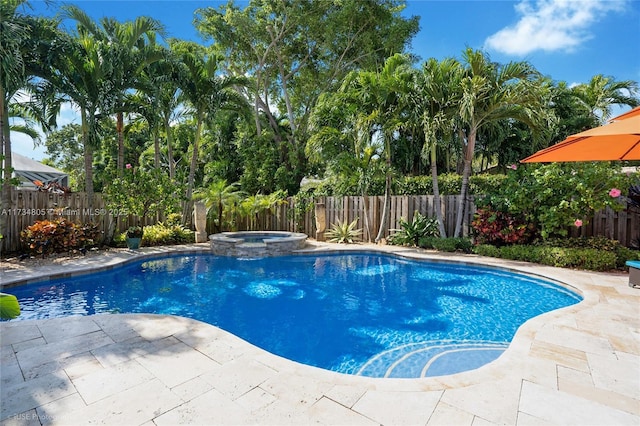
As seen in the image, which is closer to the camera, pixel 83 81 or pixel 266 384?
pixel 266 384

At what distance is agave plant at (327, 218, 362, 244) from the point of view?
448 inches

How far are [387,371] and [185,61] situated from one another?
11100 millimetres

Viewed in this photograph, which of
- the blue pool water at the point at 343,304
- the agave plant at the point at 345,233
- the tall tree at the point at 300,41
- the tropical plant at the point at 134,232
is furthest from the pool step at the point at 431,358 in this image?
the tall tree at the point at 300,41

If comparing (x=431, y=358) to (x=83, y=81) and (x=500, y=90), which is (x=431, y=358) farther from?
(x=83, y=81)

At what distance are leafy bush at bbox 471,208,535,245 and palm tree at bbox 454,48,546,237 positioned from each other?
2492 mm

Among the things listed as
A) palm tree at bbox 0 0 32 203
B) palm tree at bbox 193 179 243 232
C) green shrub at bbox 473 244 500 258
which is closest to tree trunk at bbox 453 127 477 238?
green shrub at bbox 473 244 500 258

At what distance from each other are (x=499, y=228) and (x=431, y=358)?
608 cm

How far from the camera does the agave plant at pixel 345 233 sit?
11.4 m

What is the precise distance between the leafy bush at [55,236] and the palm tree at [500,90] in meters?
10.2

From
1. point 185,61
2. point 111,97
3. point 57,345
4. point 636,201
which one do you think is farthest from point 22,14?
point 636,201

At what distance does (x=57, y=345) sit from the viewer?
325cm

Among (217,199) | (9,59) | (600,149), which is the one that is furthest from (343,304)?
(217,199)

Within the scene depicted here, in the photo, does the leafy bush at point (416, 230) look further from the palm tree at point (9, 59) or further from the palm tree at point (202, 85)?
the palm tree at point (9, 59)

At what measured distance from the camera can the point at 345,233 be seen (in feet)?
37.6
